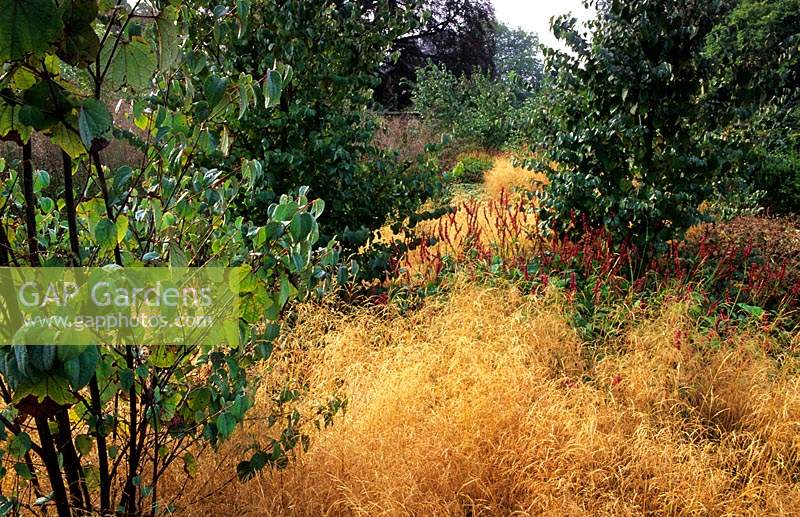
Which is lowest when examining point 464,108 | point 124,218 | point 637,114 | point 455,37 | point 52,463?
point 52,463

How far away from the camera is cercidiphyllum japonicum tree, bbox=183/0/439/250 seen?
3287 mm

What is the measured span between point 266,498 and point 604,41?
11.7ft

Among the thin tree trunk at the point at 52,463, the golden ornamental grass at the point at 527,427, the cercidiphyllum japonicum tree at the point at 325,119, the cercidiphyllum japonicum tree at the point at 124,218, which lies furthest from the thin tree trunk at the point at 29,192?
the cercidiphyllum japonicum tree at the point at 325,119

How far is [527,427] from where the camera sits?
2234mm

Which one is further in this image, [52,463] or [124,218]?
[52,463]

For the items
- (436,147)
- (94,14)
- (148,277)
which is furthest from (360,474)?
(436,147)

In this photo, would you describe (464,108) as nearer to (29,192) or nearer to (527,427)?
(527,427)

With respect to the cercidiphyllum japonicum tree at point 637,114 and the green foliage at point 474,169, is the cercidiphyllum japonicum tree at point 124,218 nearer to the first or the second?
the cercidiphyllum japonicum tree at point 637,114

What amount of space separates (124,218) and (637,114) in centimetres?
355

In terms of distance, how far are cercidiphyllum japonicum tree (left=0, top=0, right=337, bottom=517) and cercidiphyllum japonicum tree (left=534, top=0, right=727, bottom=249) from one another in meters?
3.07

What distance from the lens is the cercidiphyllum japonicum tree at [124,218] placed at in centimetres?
95

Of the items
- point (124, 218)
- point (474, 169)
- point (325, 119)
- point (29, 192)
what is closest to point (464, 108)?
point (474, 169)

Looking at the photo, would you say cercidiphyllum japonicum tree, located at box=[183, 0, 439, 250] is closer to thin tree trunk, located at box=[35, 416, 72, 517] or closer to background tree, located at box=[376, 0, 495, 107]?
thin tree trunk, located at box=[35, 416, 72, 517]

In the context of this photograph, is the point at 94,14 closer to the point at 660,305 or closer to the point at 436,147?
the point at 436,147
